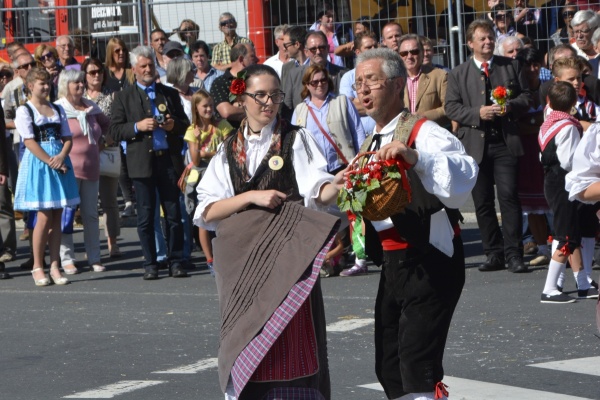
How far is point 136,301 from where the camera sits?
11203mm

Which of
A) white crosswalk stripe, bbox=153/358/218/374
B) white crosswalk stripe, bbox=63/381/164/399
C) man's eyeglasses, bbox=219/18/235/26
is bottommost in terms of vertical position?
white crosswalk stripe, bbox=63/381/164/399

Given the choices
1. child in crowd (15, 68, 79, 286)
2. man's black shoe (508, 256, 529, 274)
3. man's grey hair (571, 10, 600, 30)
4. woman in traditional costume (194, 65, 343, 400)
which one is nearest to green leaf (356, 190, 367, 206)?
woman in traditional costume (194, 65, 343, 400)

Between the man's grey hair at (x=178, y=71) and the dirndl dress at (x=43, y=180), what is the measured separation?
1489 millimetres

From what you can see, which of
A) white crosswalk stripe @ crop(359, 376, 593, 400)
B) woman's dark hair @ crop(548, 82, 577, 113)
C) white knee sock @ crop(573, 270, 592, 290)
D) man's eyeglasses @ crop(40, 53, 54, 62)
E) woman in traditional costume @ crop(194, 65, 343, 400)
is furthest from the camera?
man's eyeglasses @ crop(40, 53, 54, 62)

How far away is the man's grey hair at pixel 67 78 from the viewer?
13.0m

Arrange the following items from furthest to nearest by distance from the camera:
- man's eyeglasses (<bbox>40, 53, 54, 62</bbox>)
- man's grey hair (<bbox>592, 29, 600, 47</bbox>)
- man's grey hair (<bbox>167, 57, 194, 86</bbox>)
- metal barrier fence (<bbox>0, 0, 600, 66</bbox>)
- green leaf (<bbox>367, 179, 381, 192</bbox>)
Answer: man's eyeglasses (<bbox>40, 53, 54, 62</bbox>), metal barrier fence (<bbox>0, 0, 600, 66</bbox>), man's grey hair (<bbox>592, 29, 600, 47</bbox>), man's grey hair (<bbox>167, 57, 194, 86</bbox>), green leaf (<bbox>367, 179, 381, 192</bbox>)

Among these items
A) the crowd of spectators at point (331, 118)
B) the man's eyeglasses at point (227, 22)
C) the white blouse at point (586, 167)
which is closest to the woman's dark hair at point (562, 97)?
the crowd of spectators at point (331, 118)

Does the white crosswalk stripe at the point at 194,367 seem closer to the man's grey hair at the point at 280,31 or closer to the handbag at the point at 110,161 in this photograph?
the handbag at the point at 110,161

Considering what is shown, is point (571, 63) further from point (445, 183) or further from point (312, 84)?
point (445, 183)

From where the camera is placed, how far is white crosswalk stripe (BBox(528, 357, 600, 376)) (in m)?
7.77

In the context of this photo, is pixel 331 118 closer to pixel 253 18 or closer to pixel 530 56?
pixel 530 56

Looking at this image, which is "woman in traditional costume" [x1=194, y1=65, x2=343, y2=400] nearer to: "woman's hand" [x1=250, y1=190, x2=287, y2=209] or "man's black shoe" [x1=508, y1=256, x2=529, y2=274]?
"woman's hand" [x1=250, y1=190, x2=287, y2=209]

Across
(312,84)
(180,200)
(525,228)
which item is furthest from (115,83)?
(525,228)

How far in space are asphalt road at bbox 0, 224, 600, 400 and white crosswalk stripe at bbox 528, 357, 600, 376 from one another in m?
0.01
